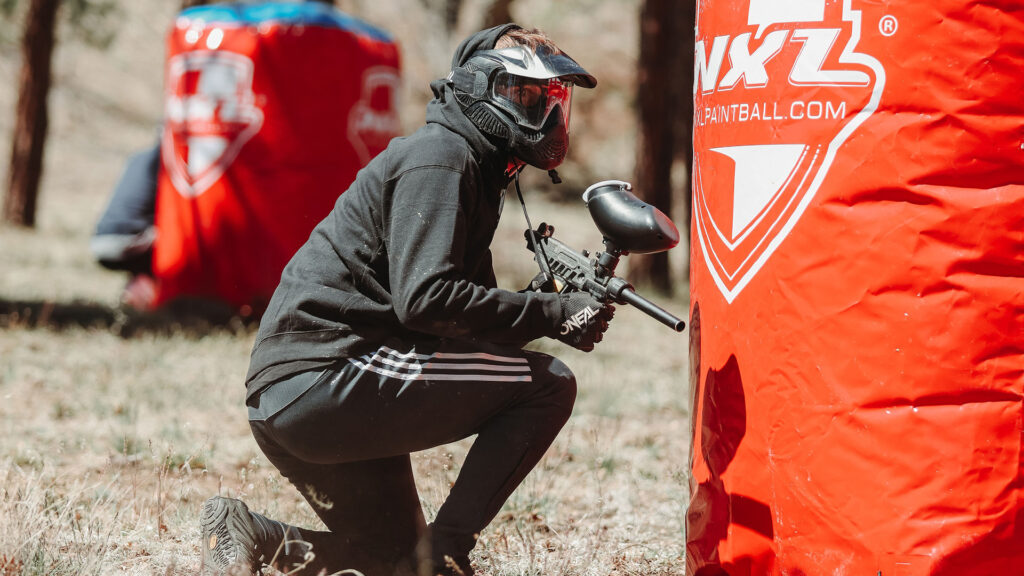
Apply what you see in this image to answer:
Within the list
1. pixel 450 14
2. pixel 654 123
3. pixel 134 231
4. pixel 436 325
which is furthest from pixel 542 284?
pixel 450 14

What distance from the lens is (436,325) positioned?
8.75 feet

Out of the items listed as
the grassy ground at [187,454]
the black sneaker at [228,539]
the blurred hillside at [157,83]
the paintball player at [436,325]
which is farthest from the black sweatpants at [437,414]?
the blurred hillside at [157,83]

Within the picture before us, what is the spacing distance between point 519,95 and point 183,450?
9.08 feet

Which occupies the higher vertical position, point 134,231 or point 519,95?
point 519,95

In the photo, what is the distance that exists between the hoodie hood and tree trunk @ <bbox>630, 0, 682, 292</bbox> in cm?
809

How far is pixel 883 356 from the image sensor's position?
2.50 m

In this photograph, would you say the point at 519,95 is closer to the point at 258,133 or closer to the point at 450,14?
the point at 258,133

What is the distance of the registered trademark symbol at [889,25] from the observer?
8.06 ft

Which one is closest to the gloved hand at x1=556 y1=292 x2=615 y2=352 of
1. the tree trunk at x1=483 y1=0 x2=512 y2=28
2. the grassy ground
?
the grassy ground

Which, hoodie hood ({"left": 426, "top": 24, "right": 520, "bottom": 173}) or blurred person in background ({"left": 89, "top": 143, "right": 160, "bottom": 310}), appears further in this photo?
blurred person in background ({"left": 89, "top": 143, "right": 160, "bottom": 310})

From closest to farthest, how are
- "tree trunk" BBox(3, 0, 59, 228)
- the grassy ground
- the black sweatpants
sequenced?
the black sweatpants < the grassy ground < "tree trunk" BBox(3, 0, 59, 228)

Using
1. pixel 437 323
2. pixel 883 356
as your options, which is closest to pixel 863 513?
pixel 883 356

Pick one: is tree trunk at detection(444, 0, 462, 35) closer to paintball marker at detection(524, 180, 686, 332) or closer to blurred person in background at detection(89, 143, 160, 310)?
blurred person in background at detection(89, 143, 160, 310)

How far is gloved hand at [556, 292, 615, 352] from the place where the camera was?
2709mm
